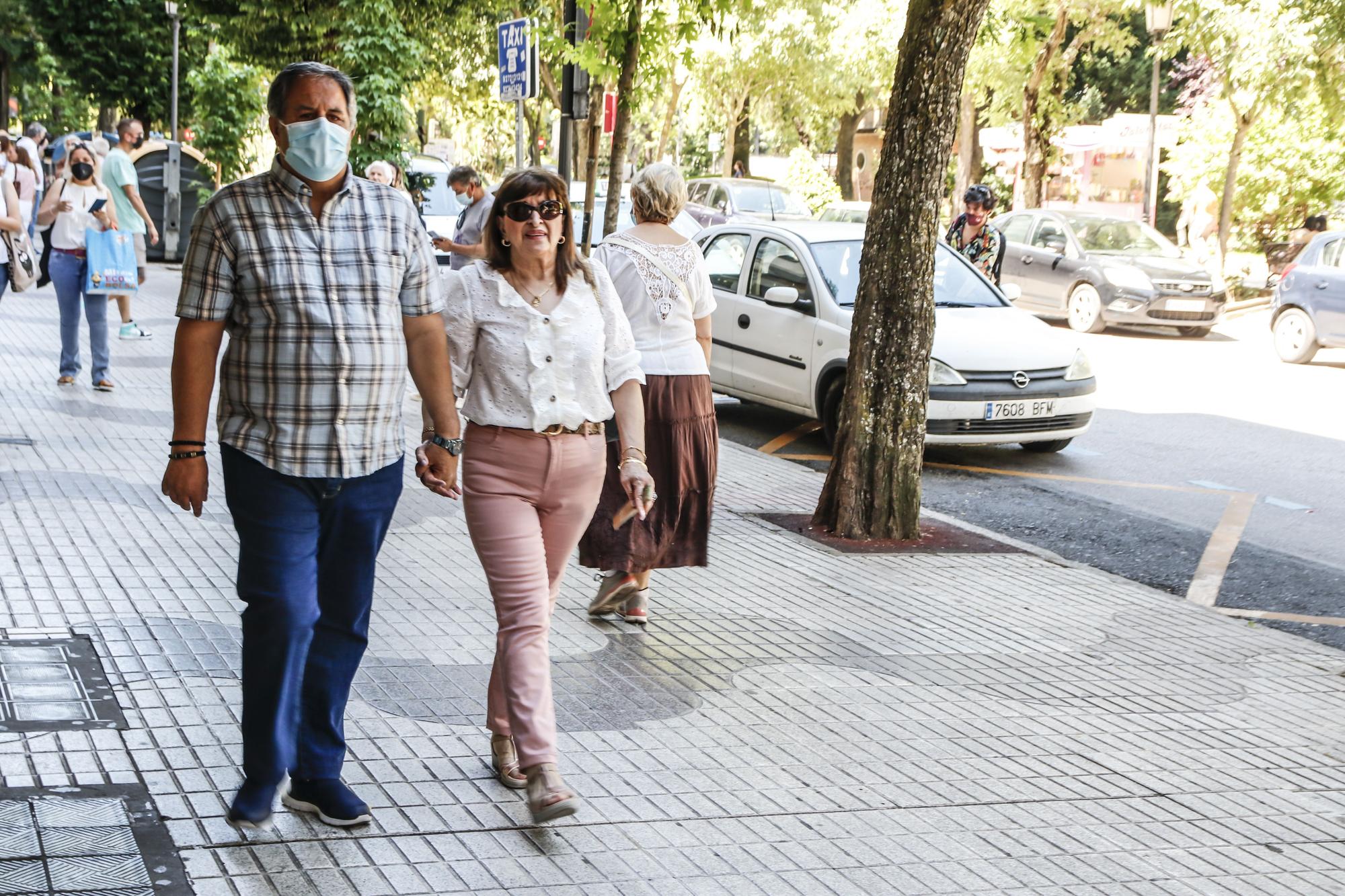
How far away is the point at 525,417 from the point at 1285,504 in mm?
7181

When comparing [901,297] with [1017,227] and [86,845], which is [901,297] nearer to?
[86,845]

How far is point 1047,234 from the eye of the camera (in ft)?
72.3

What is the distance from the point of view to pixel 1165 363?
17844 millimetres

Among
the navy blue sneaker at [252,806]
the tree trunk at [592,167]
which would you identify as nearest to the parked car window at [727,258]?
the tree trunk at [592,167]

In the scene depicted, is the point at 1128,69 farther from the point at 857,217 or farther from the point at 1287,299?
the point at 1287,299

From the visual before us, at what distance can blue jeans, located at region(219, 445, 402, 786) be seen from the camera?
378cm

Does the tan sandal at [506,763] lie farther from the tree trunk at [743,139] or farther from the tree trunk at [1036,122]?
the tree trunk at [743,139]

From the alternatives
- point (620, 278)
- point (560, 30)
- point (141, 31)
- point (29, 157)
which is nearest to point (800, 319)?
point (560, 30)

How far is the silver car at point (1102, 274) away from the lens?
2064 centimetres

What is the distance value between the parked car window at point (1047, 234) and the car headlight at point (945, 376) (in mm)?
11775

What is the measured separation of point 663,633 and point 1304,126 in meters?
23.1

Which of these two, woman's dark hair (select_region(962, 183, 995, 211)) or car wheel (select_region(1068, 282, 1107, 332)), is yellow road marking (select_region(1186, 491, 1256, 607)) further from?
car wheel (select_region(1068, 282, 1107, 332))

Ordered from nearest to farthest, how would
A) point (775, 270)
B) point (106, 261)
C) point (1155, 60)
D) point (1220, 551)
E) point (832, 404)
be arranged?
point (1220, 551) → point (832, 404) → point (106, 261) → point (775, 270) → point (1155, 60)

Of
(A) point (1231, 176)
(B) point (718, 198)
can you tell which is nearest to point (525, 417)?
(A) point (1231, 176)
